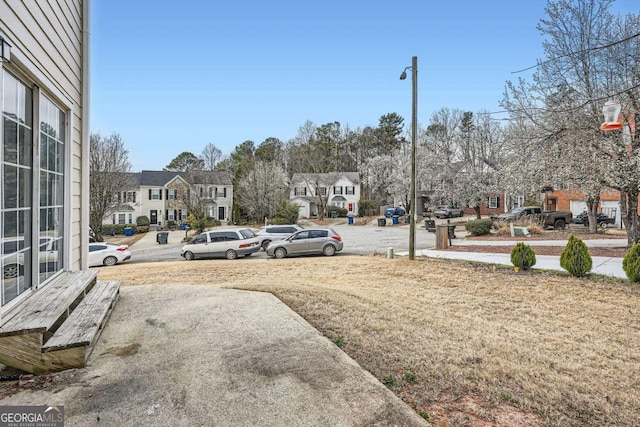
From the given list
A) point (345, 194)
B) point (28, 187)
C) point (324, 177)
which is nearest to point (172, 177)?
point (324, 177)

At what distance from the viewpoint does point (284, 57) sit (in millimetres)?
16188

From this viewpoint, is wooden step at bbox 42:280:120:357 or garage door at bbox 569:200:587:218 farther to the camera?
garage door at bbox 569:200:587:218

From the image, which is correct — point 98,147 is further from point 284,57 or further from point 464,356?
point 464,356

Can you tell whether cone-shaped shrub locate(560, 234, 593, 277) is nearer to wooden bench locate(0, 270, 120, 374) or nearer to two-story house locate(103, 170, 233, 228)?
wooden bench locate(0, 270, 120, 374)

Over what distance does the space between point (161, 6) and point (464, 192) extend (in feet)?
89.5

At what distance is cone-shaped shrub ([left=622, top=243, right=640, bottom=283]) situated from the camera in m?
7.97

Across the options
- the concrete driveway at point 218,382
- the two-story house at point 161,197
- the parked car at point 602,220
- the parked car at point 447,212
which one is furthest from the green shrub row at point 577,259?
the two-story house at point 161,197

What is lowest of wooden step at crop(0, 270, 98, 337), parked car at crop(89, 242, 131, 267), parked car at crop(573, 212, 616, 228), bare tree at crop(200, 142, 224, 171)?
parked car at crop(89, 242, 131, 267)

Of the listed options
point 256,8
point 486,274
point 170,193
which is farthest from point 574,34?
point 170,193

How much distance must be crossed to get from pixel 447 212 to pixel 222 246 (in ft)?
83.2

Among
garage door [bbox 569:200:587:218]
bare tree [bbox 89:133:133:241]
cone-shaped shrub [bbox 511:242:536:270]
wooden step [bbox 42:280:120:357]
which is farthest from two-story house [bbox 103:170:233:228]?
wooden step [bbox 42:280:120:357]

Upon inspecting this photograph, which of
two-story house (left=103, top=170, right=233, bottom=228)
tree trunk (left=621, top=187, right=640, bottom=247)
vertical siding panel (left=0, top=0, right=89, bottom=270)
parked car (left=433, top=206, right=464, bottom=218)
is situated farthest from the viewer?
two-story house (left=103, top=170, right=233, bottom=228)

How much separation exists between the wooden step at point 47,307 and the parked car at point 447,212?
34494mm
